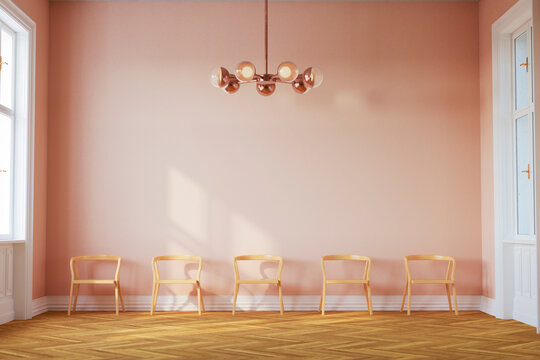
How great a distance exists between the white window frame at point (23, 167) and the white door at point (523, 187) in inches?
208

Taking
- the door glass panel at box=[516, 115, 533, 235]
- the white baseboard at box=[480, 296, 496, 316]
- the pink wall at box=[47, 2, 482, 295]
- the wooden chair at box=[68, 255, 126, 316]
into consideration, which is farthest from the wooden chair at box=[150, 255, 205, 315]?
the door glass panel at box=[516, 115, 533, 235]

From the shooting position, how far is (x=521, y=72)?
638 centimetres

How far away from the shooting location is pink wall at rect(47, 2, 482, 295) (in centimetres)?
700

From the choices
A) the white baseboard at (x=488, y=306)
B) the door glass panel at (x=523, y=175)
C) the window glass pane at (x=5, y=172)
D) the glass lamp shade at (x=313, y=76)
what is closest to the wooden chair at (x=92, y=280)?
the window glass pane at (x=5, y=172)

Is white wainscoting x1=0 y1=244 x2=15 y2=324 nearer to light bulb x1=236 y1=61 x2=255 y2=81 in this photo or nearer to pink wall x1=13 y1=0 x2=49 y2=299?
pink wall x1=13 y1=0 x2=49 y2=299

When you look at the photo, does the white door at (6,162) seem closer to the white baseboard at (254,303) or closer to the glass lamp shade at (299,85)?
the white baseboard at (254,303)

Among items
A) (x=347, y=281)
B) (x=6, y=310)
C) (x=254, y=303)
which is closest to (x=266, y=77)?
(x=347, y=281)

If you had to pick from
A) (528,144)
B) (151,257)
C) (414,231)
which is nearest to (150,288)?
Result: (151,257)

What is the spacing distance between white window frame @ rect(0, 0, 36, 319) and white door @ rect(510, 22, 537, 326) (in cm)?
529

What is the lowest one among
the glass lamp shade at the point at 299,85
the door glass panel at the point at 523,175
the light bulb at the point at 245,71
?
the door glass panel at the point at 523,175

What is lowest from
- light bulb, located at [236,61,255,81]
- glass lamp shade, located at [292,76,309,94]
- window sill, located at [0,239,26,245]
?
window sill, located at [0,239,26,245]

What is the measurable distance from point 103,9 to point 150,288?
348 cm

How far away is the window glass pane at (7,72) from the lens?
616 centimetres

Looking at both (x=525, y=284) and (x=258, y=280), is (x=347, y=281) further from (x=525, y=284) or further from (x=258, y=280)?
(x=525, y=284)
